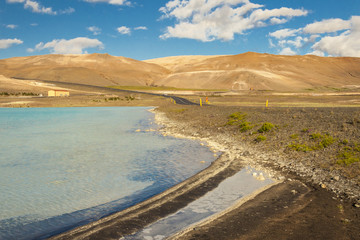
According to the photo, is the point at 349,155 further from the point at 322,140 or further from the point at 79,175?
the point at 79,175

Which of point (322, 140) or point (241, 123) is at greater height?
point (241, 123)

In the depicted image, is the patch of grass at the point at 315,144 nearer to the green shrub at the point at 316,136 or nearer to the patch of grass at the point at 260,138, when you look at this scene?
the green shrub at the point at 316,136

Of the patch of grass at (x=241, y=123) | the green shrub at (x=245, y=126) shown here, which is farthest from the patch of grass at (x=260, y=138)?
the patch of grass at (x=241, y=123)

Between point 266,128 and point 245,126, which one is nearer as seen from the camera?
point 266,128

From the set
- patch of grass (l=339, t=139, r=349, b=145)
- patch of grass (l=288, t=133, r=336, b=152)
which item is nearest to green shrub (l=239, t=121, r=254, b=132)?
patch of grass (l=288, t=133, r=336, b=152)

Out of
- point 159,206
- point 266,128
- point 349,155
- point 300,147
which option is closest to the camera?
point 159,206

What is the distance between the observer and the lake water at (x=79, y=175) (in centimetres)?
899

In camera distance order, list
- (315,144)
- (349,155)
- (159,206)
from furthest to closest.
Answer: (315,144) < (349,155) < (159,206)

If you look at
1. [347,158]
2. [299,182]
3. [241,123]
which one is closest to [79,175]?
[299,182]

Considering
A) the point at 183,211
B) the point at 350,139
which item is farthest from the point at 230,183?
the point at 350,139

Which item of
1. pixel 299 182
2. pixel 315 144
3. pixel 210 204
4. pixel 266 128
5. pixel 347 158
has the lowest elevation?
pixel 210 204

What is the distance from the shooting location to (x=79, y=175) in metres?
13.7

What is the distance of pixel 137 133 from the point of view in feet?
88.1

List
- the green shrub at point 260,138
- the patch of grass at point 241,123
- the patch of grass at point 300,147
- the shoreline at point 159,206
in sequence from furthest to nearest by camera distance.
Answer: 1. the patch of grass at point 241,123
2. the green shrub at point 260,138
3. the patch of grass at point 300,147
4. the shoreline at point 159,206
